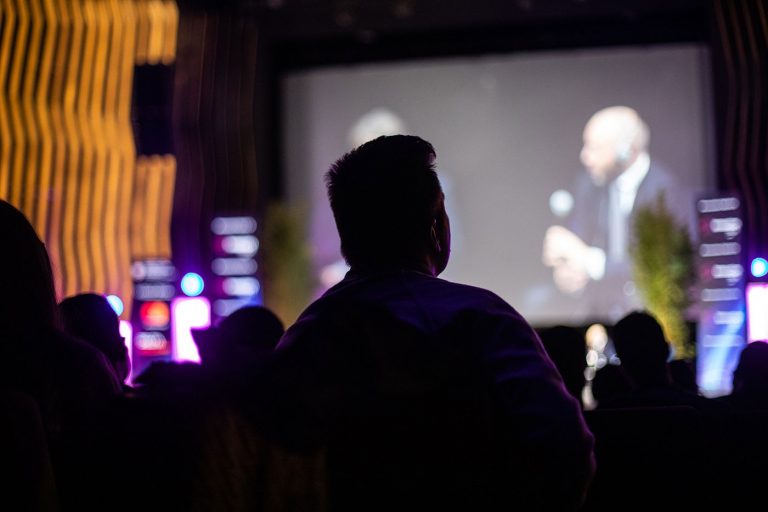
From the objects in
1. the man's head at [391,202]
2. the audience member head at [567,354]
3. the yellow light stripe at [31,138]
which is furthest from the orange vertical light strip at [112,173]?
the man's head at [391,202]

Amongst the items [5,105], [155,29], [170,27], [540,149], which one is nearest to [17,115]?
Result: [5,105]

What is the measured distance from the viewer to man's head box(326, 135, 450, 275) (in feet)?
5.01

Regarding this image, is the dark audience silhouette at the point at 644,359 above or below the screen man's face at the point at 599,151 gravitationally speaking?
below

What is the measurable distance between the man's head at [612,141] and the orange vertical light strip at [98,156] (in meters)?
6.00

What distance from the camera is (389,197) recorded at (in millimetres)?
1530

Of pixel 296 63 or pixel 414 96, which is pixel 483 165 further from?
pixel 296 63

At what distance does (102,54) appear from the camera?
10438 mm

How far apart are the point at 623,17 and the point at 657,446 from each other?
1140cm

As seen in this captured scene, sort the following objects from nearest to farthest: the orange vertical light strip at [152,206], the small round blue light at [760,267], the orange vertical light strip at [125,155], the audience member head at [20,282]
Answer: the audience member head at [20,282], the small round blue light at [760,267], the orange vertical light strip at [125,155], the orange vertical light strip at [152,206]

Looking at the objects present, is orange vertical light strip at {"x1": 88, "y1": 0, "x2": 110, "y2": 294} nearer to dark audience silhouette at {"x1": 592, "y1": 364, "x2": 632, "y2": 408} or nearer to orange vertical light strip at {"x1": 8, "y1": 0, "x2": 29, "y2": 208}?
orange vertical light strip at {"x1": 8, "y1": 0, "x2": 29, "y2": 208}

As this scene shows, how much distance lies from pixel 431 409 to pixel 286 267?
11.2 metres

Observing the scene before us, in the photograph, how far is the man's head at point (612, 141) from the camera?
12.4m

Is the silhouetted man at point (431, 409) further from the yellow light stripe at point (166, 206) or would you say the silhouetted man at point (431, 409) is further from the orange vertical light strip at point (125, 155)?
the yellow light stripe at point (166, 206)

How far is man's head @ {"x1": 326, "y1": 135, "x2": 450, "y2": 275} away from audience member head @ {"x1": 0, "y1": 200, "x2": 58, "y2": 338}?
0.49 meters
